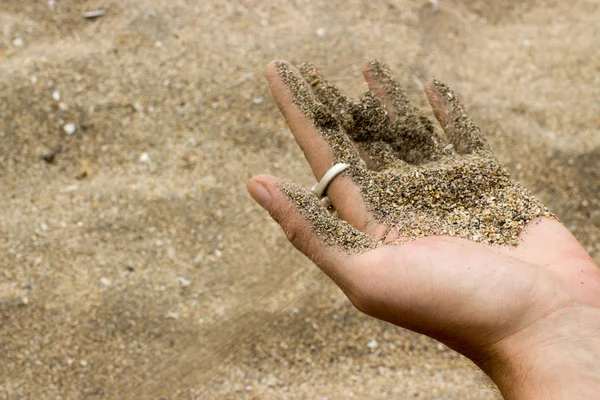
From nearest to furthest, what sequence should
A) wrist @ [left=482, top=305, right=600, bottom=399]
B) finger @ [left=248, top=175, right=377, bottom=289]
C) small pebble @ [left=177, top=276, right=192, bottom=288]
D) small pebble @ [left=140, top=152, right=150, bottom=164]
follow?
wrist @ [left=482, top=305, right=600, bottom=399]
finger @ [left=248, top=175, right=377, bottom=289]
small pebble @ [left=177, top=276, right=192, bottom=288]
small pebble @ [left=140, top=152, right=150, bottom=164]

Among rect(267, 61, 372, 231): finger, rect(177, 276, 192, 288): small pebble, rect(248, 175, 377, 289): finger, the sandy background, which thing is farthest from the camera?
rect(177, 276, 192, 288): small pebble

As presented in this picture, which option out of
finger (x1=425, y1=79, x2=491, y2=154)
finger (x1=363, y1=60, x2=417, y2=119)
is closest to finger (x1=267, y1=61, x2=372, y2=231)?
finger (x1=363, y1=60, x2=417, y2=119)

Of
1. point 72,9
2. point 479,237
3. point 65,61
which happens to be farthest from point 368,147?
point 72,9

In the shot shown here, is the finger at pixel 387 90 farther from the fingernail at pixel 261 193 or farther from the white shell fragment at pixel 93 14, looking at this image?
the white shell fragment at pixel 93 14

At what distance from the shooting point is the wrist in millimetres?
1355

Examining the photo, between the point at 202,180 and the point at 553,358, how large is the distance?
5.06 feet

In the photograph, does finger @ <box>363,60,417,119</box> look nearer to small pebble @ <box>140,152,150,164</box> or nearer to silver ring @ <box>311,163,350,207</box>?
silver ring @ <box>311,163,350,207</box>

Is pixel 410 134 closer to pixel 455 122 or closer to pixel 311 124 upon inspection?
pixel 455 122

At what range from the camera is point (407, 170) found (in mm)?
1709

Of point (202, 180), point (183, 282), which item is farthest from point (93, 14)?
point (183, 282)

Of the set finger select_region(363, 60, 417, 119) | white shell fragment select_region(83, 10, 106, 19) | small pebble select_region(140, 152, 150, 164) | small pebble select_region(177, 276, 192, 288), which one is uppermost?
finger select_region(363, 60, 417, 119)

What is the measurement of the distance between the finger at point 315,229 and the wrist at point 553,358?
17.9 inches

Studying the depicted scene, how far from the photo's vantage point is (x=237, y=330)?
2203 millimetres

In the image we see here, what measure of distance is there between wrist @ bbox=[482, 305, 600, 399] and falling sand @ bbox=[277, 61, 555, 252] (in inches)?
10.2
